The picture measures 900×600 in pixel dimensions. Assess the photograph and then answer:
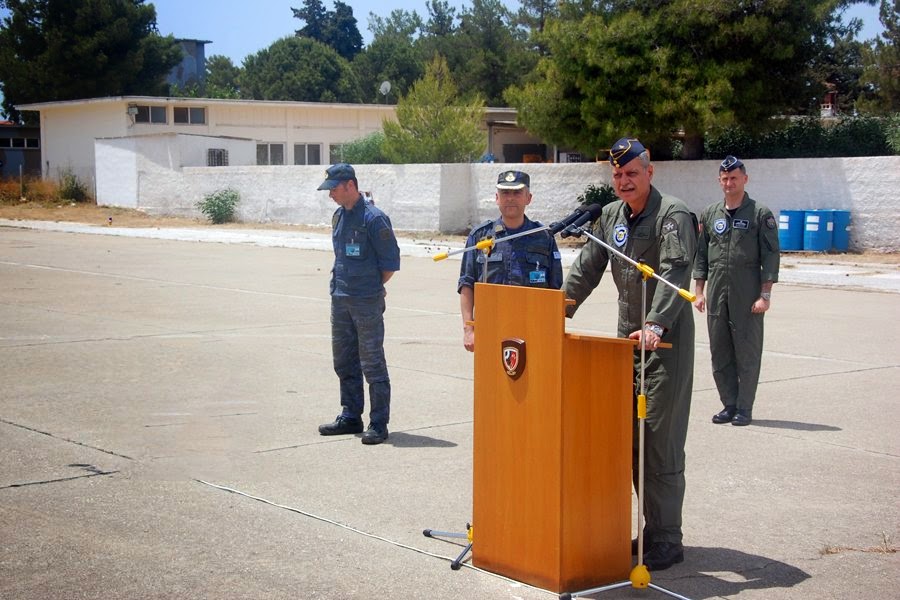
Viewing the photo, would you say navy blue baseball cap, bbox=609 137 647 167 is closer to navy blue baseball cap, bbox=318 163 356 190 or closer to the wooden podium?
the wooden podium

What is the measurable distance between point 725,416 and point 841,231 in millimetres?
17654

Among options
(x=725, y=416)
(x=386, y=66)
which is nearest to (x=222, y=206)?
(x=725, y=416)

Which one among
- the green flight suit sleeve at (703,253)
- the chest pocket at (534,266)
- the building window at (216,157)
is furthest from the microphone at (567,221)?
the building window at (216,157)

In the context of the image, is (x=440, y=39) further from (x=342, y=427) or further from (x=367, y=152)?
(x=342, y=427)

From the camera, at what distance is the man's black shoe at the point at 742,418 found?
8188 millimetres

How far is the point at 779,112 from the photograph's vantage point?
27359mm

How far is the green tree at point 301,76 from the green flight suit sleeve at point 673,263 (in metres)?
79.8

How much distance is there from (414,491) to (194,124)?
43.0 meters

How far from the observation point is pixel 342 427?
773 cm

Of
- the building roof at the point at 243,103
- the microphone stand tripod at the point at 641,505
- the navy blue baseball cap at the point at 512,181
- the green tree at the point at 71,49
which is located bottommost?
→ the microphone stand tripod at the point at 641,505

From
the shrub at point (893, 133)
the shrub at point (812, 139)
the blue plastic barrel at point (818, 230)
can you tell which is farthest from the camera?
the shrub at point (812, 139)

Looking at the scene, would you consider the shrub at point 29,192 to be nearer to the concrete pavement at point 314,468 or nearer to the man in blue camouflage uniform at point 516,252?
the concrete pavement at point 314,468

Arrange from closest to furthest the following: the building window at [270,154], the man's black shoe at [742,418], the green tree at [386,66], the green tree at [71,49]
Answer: the man's black shoe at [742,418], the building window at [270,154], the green tree at [71,49], the green tree at [386,66]

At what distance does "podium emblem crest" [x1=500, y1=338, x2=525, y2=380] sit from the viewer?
4.55 meters
